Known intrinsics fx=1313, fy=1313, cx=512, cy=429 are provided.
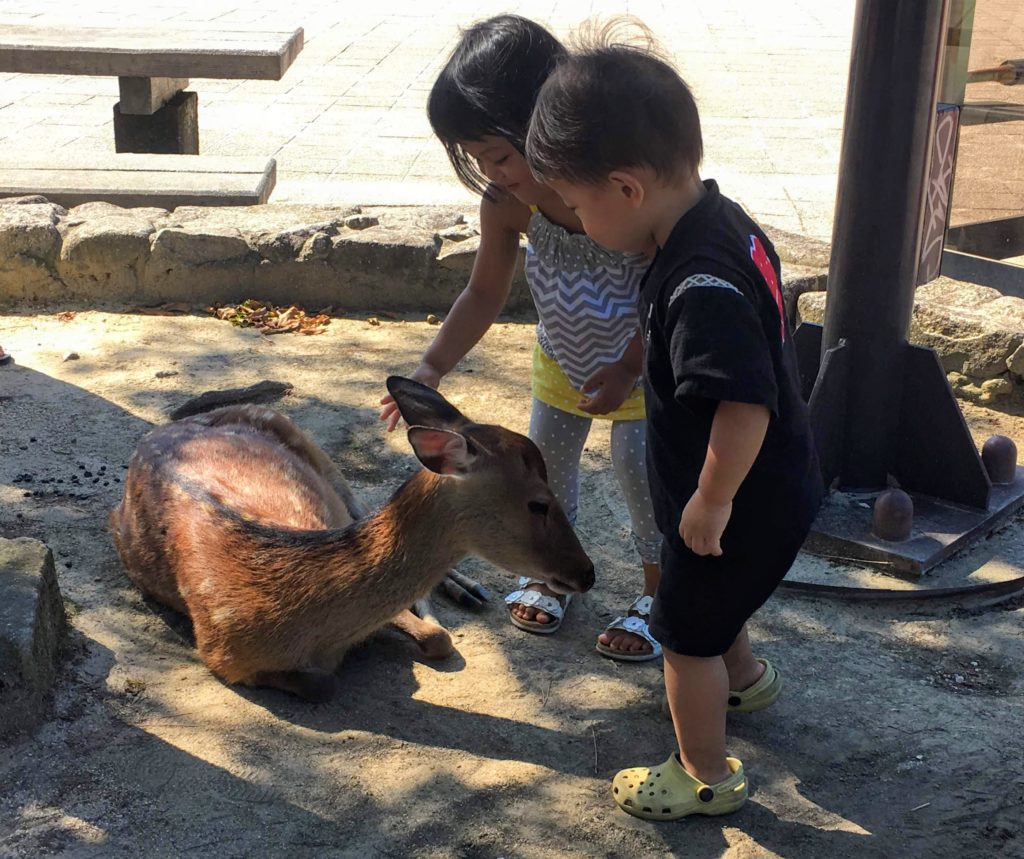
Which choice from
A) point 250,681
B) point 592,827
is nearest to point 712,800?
point 592,827

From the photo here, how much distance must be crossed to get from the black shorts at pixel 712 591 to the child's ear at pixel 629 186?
706 millimetres

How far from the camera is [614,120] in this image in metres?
2.52

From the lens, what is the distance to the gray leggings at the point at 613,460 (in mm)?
3549

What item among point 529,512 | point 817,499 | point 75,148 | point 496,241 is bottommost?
point 75,148

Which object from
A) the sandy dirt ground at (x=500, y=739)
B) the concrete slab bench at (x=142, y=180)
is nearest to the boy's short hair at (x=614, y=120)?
the sandy dirt ground at (x=500, y=739)

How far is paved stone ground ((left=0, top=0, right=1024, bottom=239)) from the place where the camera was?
8.47 meters

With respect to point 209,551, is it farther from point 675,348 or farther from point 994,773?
point 994,773

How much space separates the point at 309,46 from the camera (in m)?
14.4

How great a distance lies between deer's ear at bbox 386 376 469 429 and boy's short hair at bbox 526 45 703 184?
2.38ft

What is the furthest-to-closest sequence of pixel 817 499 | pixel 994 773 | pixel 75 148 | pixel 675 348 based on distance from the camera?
pixel 75 148, pixel 994 773, pixel 817 499, pixel 675 348

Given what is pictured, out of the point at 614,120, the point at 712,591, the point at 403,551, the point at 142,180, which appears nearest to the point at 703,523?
the point at 712,591

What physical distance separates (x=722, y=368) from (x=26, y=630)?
1824mm

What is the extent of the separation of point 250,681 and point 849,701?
1.56m

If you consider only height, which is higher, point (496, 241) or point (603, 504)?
point (496, 241)
